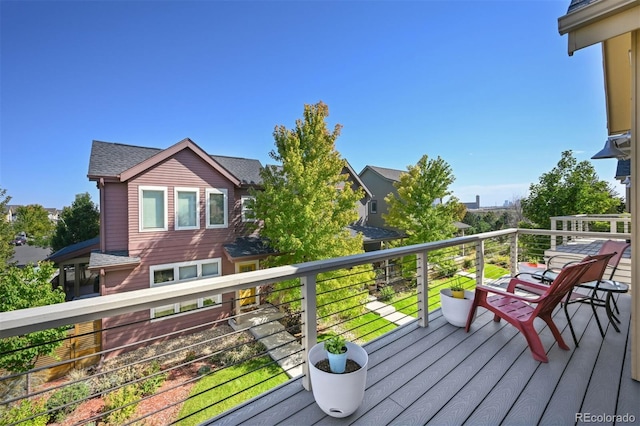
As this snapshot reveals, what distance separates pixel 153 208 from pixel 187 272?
261 centimetres

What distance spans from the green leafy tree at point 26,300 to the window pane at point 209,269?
3.95m

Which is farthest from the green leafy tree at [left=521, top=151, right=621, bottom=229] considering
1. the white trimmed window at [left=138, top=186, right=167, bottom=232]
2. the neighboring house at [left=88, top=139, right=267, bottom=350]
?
the white trimmed window at [left=138, top=186, right=167, bottom=232]

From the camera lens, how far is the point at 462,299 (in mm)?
3125

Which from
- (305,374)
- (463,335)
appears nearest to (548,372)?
(463,335)

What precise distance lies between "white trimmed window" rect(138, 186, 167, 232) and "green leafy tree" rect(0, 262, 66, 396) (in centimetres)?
265

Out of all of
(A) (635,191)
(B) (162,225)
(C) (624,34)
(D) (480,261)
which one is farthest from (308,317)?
(B) (162,225)

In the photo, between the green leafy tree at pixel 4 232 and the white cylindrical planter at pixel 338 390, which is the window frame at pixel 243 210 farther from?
the green leafy tree at pixel 4 232

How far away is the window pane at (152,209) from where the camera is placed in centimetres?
919

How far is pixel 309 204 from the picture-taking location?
8984 mm

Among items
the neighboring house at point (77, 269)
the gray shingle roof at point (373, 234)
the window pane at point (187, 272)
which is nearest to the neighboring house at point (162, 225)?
the window pane at point (187, 272)

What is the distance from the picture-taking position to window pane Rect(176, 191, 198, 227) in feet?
32.1

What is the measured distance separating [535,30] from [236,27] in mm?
7851

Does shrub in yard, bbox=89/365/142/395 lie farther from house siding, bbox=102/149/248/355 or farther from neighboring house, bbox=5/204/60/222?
neighboring house, bbox=5/204/60/222

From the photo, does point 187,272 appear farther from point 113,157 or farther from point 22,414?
point 22,414
